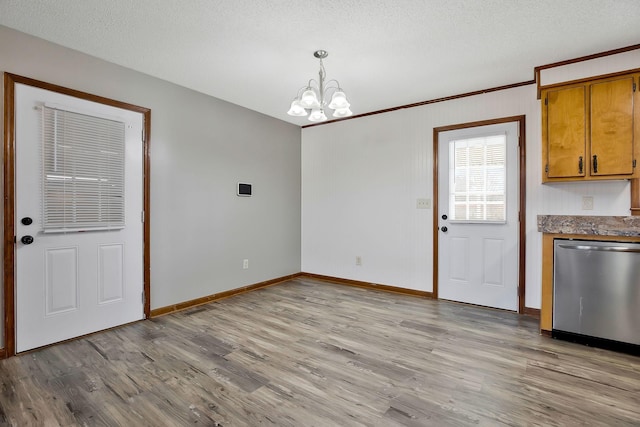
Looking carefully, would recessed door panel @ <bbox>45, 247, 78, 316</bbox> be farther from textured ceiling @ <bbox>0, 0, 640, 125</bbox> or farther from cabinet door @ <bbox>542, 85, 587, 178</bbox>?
cabinet door @ <bbox>542, 85, 587, 178</bbox>

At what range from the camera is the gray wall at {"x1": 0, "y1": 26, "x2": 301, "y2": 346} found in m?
2.78

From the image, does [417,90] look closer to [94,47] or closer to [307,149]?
[307,149]

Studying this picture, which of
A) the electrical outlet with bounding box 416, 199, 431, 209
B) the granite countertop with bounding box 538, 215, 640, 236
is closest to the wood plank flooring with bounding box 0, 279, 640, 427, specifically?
the granite countertop with bounding box 538, 215, 640, 236

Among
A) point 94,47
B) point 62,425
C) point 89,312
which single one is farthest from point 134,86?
point 62,425

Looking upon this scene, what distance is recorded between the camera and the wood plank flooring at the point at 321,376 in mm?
1771

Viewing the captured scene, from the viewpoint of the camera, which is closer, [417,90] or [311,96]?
[311,96]

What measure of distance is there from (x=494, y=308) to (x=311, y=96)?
3.13 meters

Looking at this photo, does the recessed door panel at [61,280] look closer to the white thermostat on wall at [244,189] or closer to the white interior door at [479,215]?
the white thermostat on wall at [244,189]

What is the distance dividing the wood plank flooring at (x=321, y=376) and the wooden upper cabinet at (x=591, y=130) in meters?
1.55

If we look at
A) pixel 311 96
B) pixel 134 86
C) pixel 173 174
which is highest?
pixel 134 86

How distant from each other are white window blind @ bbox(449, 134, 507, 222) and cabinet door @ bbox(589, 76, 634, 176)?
0.82 metres

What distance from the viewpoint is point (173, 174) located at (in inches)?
137

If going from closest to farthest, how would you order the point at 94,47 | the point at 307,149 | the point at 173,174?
the point at 94,47, the point at 173,174, the point at 307,149

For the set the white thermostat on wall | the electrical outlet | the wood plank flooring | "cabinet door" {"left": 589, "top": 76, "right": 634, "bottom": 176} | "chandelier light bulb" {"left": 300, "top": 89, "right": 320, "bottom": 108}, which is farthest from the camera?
the white thermostat on wall
